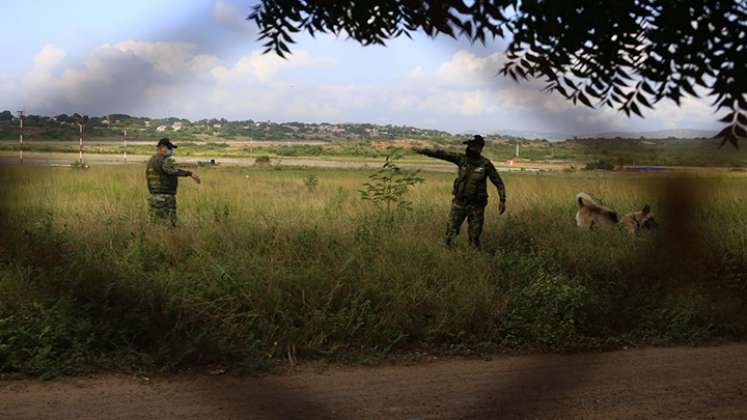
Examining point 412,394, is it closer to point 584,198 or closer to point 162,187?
point 584,198

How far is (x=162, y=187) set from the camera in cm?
838

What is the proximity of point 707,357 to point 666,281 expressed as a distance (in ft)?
14.3

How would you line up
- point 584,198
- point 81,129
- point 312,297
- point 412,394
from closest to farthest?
point 81,129 → point 584,198 → point 412,394 → point 312,297

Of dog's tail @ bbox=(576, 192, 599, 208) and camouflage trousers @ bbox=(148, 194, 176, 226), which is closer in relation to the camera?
dog's tail @ bbox=(576, 192, 599, 208)

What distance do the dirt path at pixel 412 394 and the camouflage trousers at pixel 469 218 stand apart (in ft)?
8.94

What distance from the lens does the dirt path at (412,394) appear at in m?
3.81

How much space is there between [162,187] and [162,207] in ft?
0.77

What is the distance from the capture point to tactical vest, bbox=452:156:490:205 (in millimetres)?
7547

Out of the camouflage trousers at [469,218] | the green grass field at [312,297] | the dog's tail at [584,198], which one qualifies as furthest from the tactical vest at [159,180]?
the dog's tail at [584,198]

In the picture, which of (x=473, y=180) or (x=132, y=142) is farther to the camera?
(x=473, y=180)

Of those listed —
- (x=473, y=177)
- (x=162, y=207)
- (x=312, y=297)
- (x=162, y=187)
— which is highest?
(x=473, y=177)

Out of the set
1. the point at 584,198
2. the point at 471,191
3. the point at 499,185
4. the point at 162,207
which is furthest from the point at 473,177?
the point at 584,198

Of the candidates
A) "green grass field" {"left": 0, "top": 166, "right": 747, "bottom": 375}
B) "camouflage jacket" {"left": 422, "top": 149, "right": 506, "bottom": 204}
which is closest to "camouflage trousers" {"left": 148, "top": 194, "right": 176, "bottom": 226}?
"green grass field" {"left": 0, "top": 166, "right": 747, "bottom": 375}

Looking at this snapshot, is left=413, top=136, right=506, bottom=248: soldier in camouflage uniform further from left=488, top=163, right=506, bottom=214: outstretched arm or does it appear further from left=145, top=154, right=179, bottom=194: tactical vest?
left=145, top=154, right=179, bottom=194: tactical vest
